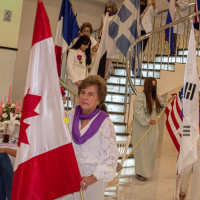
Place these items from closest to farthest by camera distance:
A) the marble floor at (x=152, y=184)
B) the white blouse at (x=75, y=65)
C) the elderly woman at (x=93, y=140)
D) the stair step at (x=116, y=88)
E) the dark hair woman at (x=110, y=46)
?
the elderly woman at (x=93, y=140), the marble floor at (x=152, y=184), the white blouse at (x=75, y=65), the dark hair woman at (x=110, y=46), the stair step at (x=116, y=88)

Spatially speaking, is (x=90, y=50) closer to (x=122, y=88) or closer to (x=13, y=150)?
(x=122, y=88)

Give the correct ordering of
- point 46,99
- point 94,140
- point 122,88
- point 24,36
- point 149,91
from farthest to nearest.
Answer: point 24,36
point 122,88
point 149,91
point 94,140
point 46,99

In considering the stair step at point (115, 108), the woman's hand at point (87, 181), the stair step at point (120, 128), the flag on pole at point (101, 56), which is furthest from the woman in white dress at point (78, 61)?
the woman's hand at point (87, 181)

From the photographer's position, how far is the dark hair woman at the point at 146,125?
6352 mm

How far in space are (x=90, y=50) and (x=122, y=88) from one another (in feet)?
6.55

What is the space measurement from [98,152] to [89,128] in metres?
0.18

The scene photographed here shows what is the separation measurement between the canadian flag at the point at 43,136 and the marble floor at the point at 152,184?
2.92 metres

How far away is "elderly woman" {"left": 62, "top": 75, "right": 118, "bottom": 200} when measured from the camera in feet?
8.71

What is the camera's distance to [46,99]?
7.82 feet

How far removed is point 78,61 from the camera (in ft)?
20.3

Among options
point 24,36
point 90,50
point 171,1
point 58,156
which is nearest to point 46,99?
point 58,156

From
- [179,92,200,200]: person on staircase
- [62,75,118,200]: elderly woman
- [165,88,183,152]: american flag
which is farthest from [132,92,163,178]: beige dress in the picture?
[62,75,118,200]: elderly woman

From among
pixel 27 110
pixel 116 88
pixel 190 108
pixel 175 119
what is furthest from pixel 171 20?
pixel 27 110

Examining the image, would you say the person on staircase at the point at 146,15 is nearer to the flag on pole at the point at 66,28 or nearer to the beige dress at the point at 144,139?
the flag on pole at the point at 66,28
